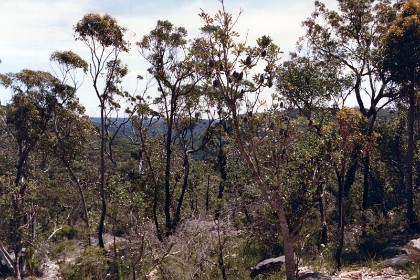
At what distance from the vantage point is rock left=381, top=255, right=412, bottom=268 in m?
10.0

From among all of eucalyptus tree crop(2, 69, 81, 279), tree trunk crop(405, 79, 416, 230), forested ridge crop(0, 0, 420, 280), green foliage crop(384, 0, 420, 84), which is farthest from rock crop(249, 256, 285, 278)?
eucalyptus tree crop(2, 69, 81, 279)

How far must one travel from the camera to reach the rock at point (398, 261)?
32.9 ft

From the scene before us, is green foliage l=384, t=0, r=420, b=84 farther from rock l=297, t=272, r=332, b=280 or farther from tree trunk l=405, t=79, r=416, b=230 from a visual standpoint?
rock l=297, t=272, r=332, b=280

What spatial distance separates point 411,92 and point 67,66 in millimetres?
13007

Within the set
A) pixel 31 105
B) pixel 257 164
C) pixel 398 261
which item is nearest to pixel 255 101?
pixel 257 164

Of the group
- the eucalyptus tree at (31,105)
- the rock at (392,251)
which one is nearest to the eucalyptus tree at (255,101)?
the rock at (392,251)

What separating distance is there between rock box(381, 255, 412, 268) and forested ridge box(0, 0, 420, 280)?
6 centimetres

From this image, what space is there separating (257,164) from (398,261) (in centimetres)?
484

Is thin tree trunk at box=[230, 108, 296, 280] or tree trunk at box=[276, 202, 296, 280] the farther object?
tree trunk at box=[276, 202, 296, 280]

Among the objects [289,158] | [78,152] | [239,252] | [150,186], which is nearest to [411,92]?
[289,158]

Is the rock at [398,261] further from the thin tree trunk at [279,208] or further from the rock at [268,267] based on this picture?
the thin tree trunk at [279,208]

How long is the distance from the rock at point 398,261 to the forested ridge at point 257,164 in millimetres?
62

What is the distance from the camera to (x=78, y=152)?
20219 millimetres

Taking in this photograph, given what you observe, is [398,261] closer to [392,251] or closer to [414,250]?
[414,250]
